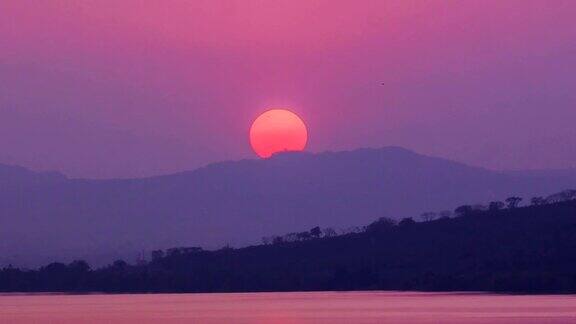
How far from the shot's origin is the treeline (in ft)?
330

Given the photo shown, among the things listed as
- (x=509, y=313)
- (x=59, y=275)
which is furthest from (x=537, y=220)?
(x=509, y=313)

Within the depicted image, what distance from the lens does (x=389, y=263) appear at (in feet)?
361

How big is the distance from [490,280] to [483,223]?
20.6 m

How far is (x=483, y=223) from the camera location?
120000 mm

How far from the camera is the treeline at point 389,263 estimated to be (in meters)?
100

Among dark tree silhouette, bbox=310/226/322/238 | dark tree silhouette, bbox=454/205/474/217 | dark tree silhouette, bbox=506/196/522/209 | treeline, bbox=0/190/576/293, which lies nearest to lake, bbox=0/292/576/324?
treeline, bbox=0/190/576/293

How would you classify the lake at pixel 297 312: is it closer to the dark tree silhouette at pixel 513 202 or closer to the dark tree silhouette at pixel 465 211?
the dark tree silhouette at pixel 465 211

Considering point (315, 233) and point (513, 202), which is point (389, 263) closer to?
point (315, 233)

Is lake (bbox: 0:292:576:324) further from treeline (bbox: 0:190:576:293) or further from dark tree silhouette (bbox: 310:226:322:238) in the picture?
dark tree silhouette (bbox: 310:226:322:238)

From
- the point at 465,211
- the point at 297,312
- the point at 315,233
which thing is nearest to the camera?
the point at 297,312

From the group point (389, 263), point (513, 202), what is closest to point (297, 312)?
point (389, 263)

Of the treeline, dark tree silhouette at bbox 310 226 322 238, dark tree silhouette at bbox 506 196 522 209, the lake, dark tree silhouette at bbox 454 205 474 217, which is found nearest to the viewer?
the lake

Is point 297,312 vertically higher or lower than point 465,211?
lower

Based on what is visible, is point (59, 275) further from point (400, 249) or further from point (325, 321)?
point (325, 321)
